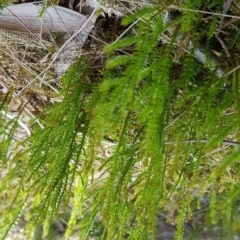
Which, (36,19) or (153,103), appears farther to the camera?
(36,19)

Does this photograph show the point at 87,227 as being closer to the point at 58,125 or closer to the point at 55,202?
the point at 55,202

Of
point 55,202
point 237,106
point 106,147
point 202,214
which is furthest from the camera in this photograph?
point 202,214

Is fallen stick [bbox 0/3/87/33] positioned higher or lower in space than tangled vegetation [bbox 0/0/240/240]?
higher

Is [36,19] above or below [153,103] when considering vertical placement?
above

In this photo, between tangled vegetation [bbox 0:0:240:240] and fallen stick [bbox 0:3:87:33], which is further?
fallen stick [bbox 0:3:87:33]

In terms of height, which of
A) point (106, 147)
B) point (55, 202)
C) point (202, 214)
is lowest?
point (202, 214)

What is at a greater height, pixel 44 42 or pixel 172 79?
pixel 44 42

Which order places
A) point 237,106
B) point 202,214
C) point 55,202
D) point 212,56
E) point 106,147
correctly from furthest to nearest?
point 202,214
point 106,147
point 55,202
point 212,56
point 237,106

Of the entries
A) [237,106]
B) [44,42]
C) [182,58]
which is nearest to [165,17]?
[182,58]

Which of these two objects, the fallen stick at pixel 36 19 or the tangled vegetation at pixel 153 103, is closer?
the tangled vegetation at pixel 153 103

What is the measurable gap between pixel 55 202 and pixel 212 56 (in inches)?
18.0

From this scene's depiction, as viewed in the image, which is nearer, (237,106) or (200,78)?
(237,106)

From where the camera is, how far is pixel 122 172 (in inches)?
29.9

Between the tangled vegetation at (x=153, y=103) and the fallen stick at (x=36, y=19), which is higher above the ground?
the fallen stick at (x=36, y=19)
